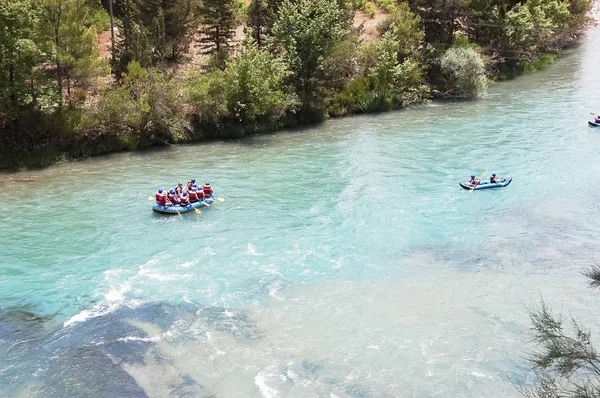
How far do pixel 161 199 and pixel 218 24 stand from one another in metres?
21.5

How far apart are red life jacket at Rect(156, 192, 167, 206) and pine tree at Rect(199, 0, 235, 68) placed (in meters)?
18.0

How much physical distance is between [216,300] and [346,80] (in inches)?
1250

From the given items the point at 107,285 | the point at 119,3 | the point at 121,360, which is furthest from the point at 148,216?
the point at 119,3

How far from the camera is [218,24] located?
47.8 meters

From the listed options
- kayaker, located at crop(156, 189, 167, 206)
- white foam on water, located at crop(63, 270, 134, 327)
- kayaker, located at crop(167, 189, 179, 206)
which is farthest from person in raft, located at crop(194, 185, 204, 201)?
white foam on water, located at crop(63, 270, 134, 327)

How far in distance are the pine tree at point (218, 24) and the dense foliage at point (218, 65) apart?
0.11 m

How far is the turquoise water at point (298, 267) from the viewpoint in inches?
766

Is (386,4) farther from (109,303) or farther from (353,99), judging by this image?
(109,303)

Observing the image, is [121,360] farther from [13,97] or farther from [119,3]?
[119,3]

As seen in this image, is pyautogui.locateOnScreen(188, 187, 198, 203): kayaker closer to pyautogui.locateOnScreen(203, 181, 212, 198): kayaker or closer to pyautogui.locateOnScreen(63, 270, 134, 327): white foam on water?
pyautogui.locateOnScreen(203, 181, 212, 198): kayaker

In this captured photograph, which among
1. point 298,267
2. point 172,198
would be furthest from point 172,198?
point 298,267

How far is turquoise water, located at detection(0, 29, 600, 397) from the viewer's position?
1947 cm

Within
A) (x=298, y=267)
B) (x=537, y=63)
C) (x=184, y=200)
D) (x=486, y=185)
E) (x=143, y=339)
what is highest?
(x=537, y=63)

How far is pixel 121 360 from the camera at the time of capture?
19.9m
